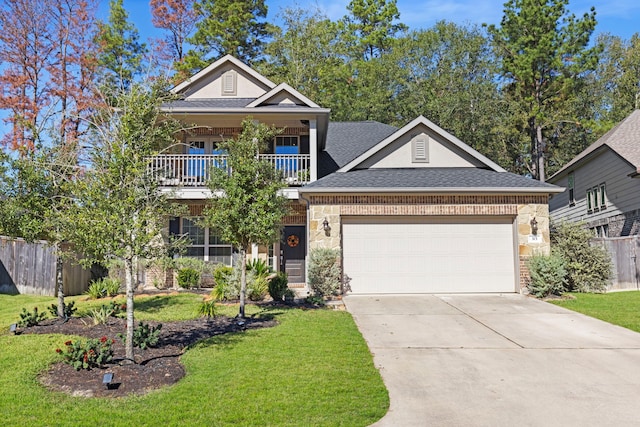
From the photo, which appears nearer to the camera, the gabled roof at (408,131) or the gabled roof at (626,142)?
the gabled roof at (408,131)

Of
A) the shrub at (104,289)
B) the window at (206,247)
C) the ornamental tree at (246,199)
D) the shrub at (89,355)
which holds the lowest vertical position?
the shrub at (89,355)

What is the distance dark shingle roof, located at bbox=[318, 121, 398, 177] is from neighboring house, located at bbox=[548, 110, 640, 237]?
8.46 meters

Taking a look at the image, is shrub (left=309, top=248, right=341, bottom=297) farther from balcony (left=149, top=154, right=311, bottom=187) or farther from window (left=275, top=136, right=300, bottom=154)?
window (left=275, top=136, right=300, bottom=154)

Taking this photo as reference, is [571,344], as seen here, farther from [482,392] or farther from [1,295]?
[1,295]

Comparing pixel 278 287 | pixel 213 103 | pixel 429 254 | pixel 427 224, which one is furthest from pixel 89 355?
pixel 213 103

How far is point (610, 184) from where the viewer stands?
65.4 ft

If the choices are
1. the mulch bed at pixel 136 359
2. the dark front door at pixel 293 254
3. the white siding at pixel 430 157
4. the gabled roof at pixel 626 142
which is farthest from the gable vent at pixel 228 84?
the gabled roof at pixel 626 142

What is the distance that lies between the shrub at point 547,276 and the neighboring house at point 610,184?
555 cm

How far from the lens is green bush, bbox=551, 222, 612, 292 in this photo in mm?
13898

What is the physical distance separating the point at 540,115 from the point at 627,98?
8.56 meters

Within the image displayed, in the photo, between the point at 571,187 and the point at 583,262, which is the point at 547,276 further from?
the point at 571,187

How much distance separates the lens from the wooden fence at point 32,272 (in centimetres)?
1430

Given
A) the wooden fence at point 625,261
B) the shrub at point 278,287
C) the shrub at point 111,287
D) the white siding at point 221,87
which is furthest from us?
the white siding at point 221,87

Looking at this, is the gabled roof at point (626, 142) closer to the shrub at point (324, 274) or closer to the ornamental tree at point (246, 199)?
the shrub at point (324, 274)
